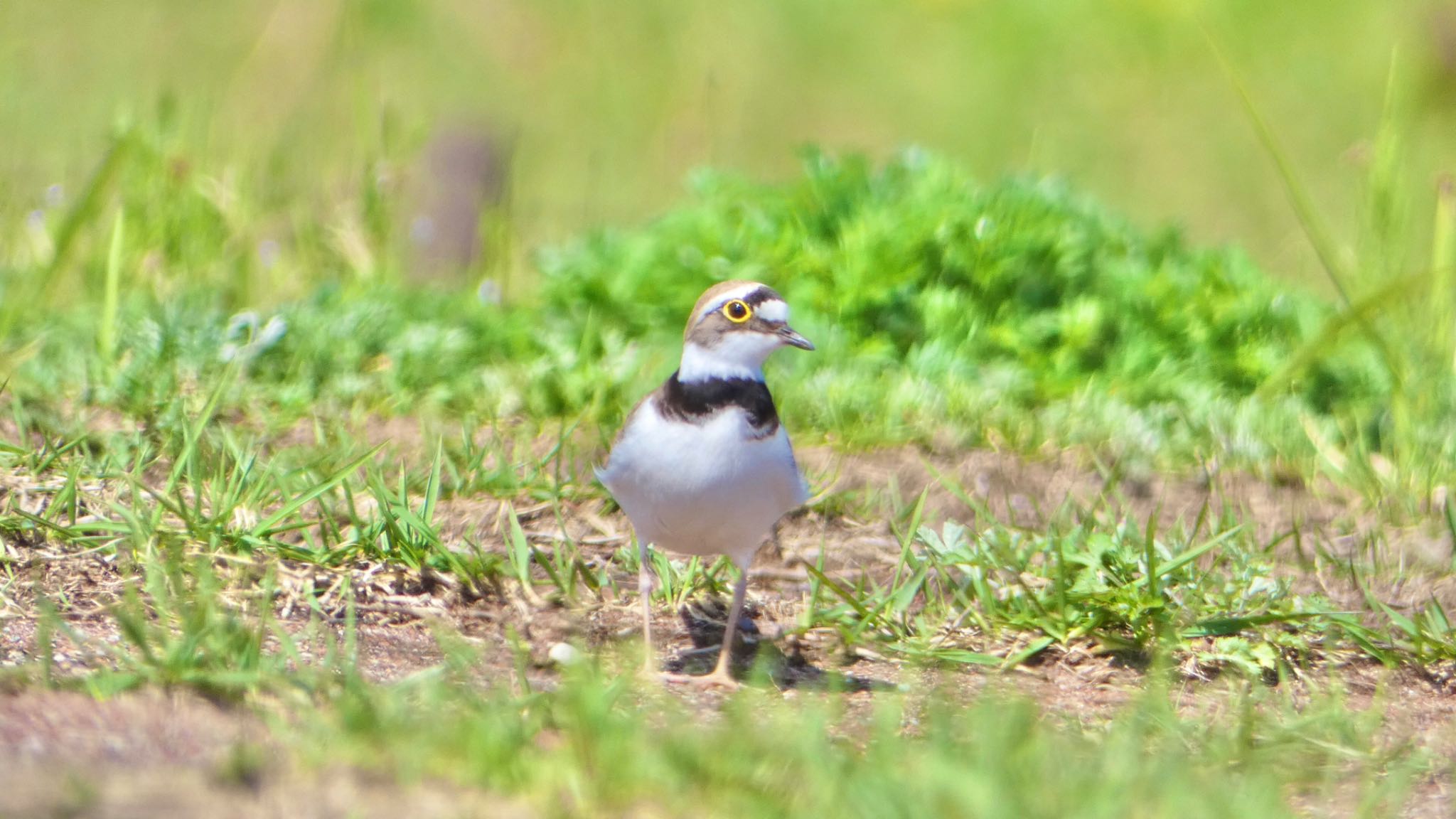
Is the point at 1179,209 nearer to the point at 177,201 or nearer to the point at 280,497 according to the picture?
the point at 177,201

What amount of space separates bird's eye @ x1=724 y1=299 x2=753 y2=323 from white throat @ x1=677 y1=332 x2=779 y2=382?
51mm

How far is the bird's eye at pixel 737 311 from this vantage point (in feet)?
13.9

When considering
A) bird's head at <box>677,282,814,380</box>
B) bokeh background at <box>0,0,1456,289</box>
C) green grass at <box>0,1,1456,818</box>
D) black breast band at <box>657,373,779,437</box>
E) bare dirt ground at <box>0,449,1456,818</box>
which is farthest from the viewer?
bokeh background at <box>0,0,1456,289</box>

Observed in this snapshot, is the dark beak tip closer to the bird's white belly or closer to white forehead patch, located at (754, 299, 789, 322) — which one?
white forehead patch, located at (754, 299, 789, 322)

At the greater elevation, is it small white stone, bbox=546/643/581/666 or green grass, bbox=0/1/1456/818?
green grass, bbox=0/1/1456/818

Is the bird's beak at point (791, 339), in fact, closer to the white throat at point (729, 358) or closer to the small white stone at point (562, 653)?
the white throat at point (729, 358)

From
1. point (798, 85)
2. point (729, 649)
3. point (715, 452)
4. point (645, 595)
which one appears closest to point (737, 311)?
point (715, 452)

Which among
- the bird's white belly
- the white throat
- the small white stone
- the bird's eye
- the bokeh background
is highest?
the bokeh background

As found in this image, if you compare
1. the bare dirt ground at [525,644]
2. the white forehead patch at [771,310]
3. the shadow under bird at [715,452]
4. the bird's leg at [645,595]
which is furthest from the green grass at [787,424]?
the white forehead patch at [771,310]

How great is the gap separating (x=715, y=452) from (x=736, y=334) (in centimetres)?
41

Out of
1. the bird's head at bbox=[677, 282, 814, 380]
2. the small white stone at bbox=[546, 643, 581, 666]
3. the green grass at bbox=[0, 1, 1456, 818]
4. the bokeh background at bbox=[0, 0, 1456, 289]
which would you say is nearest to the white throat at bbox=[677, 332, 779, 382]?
the bird's head at bbox=[677, 282, 814, 380]

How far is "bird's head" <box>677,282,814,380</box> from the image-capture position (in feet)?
13.7

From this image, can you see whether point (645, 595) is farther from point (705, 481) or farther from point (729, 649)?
point (705, 481)

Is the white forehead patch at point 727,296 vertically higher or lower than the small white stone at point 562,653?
higher
